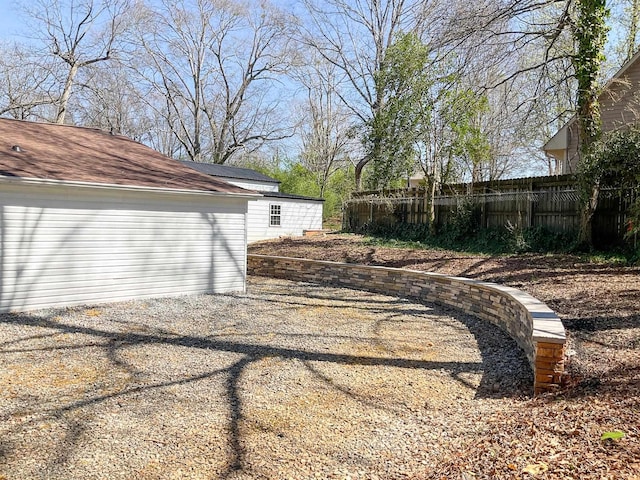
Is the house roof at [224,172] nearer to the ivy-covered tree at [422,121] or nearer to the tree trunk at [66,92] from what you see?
the tree trunk at [66,92]

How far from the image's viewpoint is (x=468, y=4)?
993cm

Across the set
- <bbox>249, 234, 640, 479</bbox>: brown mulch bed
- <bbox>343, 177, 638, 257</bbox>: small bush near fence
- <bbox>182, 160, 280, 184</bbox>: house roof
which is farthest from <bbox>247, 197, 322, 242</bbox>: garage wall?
<bbox>249, 234, 640, 479</bbox>: brown mulch bed

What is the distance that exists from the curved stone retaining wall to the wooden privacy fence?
3917mm

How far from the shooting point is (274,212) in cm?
2084

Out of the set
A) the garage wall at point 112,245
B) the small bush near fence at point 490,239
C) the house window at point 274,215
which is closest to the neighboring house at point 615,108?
the small bush near fence at point 490,239

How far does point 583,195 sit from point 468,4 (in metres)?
4.60

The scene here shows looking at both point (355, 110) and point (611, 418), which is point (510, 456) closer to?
point (611, 418)

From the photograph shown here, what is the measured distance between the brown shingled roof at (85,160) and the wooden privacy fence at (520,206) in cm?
648

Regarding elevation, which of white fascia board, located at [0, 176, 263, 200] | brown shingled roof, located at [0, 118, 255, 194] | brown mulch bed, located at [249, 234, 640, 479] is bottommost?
brown mulch bed, located at [249, 234, 640, 479]

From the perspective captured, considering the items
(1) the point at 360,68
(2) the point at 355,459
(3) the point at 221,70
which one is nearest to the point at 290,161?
(3) the point at 221,70

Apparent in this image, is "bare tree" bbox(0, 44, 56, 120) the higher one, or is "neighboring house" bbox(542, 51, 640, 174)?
"bare tree" bbox(0, 44, 56, 120)

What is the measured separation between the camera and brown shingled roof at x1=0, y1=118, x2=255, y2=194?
781 centimetres

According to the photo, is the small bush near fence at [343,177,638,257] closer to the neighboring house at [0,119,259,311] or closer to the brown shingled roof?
the neighboring house at [0,119,259,311]

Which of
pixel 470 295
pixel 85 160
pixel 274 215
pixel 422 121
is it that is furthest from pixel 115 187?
pixel 274 215
